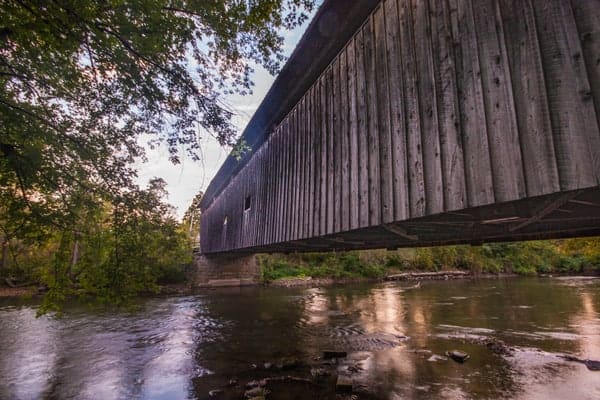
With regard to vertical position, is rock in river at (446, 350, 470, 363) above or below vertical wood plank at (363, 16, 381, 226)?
below

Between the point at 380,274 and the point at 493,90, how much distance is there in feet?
75.9

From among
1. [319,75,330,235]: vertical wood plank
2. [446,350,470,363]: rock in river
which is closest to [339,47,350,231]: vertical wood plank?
[319,75,330,235]: vertical wood plank

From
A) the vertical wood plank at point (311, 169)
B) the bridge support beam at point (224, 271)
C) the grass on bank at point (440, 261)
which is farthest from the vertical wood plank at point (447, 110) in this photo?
the grass on bank at point (440, 261)

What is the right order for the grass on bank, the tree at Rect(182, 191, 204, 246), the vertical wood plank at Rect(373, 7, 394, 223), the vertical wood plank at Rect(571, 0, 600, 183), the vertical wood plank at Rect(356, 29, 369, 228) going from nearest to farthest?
the vertical wood plank at Rect(571, 0, 600, 183), the vertical wood plank at Rect(373, 7, 394, 223), the vertical wood plank at Rect(356, 29, 369, 228), the grass on bank, the tree at Rect(182, 191, 204, 246)

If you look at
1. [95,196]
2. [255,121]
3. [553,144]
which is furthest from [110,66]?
[553,144]

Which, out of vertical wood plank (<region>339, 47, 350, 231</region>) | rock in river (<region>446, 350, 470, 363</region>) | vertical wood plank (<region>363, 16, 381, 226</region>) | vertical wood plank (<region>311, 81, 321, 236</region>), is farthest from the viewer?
rock in river (<region>446, 350, 470, 363</region>)

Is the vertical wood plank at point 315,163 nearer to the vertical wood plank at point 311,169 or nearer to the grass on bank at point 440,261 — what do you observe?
the vertical wood plank at point 311,169

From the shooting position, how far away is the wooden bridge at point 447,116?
1.62 m

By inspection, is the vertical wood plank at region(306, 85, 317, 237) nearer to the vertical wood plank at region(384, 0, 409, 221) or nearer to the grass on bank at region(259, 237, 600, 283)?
the vertical wood plank at region(384, 0, 409, 221)

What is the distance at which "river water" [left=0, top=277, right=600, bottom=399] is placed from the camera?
3.90m

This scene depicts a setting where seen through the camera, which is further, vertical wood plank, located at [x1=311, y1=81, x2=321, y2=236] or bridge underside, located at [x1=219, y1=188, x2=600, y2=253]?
vertical wood plank, located at [x1=311, y1=81, x2=321, y2=236]

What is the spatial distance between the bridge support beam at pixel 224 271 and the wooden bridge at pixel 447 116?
14.4 metres

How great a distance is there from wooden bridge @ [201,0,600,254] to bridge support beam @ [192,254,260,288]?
A: 47.2 ft

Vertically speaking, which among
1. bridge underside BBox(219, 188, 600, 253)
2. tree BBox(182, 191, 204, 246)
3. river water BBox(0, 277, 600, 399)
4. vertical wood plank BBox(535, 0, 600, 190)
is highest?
tree BBox(182, 191, 204, 246)
